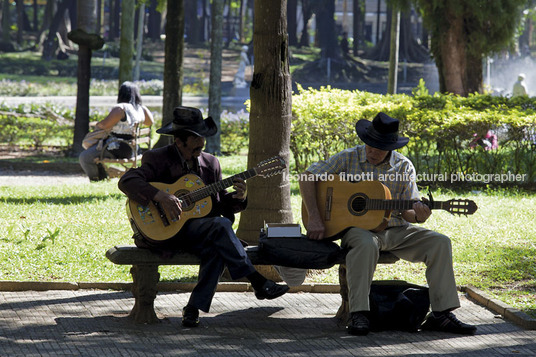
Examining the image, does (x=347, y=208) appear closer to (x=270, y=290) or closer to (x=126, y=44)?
(x=270, y=290)

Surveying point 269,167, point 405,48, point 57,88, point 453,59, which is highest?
point 405,48

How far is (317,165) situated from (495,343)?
181 cm

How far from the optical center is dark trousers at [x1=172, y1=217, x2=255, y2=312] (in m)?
6.23

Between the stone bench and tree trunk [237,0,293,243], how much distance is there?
1.46m

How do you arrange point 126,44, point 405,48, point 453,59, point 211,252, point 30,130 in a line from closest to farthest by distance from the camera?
point 211,252
point 453,59
point 126,44
point 30,130
point 405,48

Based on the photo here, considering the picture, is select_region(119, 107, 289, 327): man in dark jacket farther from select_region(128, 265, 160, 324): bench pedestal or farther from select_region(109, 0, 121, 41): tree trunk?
select_region(109, 0, 121, 41): tree trunk

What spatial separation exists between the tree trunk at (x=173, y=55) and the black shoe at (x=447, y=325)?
8.54 m

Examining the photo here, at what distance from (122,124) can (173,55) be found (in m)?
2.44

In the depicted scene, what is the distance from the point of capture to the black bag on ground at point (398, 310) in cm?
634

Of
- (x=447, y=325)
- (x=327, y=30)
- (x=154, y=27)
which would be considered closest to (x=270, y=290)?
(x=447, y=325)

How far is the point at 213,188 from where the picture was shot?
6430 mm

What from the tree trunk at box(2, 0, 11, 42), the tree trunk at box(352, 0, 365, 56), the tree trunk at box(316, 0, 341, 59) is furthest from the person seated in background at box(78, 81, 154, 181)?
the tree trunk at box(352, 0, 365, 56)

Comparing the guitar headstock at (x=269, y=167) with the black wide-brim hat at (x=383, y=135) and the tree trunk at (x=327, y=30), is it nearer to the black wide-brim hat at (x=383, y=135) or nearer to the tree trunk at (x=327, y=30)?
the black wide-brim hat at (x=383, y=135)

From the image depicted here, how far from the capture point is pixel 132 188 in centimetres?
629
